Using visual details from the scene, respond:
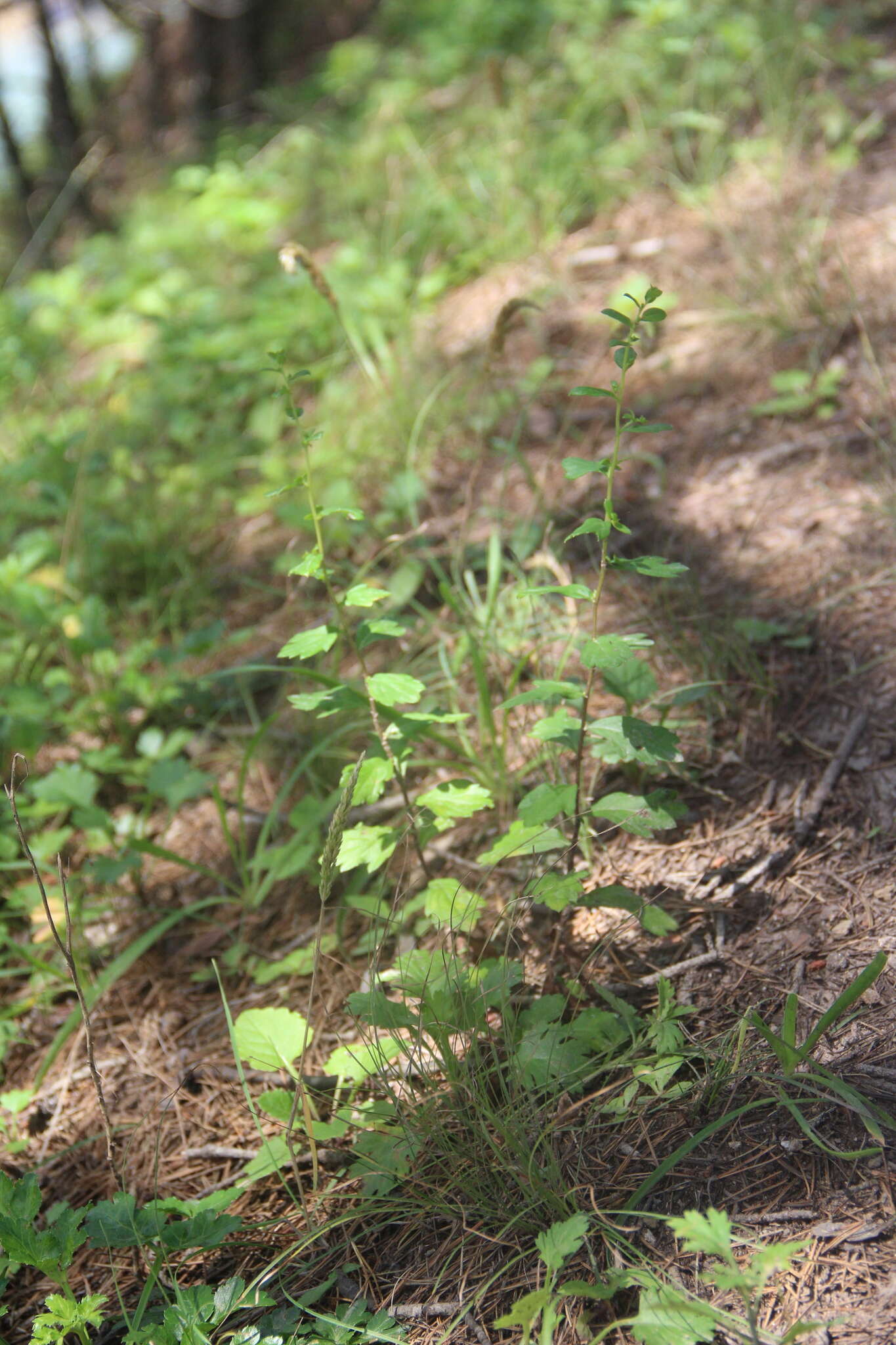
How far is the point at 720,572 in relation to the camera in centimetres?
208

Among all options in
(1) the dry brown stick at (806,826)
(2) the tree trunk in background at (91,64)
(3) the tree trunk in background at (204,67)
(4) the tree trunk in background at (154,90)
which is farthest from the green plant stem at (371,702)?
(4) the tree trunk in background at (154,90)

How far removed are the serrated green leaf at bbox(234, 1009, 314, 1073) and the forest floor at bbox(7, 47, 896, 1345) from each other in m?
0.07

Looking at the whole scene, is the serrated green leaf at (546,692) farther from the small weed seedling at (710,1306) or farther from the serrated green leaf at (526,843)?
the small weed seedling at (710,1306)

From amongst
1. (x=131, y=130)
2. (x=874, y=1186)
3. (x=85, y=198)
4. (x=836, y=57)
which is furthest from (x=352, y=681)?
(x=131, y=130)

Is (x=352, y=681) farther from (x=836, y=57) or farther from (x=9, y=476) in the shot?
(x=836, y=57)

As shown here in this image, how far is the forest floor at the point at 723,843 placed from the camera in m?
1.20

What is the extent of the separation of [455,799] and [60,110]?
17.3 feet

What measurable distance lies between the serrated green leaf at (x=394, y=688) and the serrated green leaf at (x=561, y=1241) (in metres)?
0.70

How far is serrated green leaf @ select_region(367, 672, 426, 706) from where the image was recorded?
141cm

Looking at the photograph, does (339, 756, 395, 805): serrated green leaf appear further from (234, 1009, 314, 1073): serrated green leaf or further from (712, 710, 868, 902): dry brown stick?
(712, 710, 868, 902): dry brown stick

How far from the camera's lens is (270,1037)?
147cm

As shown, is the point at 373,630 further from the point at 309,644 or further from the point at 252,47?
the point at 252,47

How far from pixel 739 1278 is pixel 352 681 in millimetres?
1413

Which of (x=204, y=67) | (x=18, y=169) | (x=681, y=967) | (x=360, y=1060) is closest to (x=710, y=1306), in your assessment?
(x=681, y=967)
